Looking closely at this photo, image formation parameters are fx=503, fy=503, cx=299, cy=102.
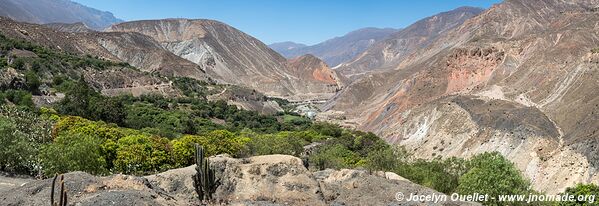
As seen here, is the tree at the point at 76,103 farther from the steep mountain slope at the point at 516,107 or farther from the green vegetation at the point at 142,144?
the steep mountain slope at the point at 516,107

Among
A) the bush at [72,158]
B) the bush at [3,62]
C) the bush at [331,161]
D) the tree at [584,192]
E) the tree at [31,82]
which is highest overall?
the bush at [3,62]

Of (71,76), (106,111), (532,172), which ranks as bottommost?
(532,172)

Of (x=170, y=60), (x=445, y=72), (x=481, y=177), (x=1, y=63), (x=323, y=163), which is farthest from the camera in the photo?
(x=170, y=60)

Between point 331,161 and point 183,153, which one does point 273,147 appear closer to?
point 331,161

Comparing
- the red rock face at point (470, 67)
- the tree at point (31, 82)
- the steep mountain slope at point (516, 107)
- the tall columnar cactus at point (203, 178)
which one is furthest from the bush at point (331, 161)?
the tree at point (31, 82)

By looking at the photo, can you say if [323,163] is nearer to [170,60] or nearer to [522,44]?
[522,44]

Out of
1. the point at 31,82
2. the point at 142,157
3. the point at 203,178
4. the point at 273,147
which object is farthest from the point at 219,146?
the point at 31,82

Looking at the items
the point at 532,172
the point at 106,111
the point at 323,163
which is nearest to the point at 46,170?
the point at 323,163
